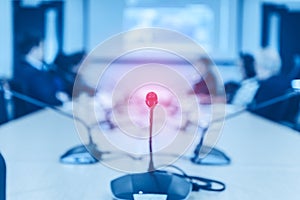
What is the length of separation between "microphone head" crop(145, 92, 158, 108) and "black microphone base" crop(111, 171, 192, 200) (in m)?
0.12

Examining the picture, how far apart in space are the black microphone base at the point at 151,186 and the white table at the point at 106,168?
0.10 ft

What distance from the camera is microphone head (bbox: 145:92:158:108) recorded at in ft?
2.18

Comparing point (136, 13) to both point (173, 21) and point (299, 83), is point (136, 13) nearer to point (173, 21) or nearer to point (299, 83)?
point (173, 21)

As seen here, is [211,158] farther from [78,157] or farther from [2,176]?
[2,176]

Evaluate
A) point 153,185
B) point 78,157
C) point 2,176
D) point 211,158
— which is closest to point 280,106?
point 211,158

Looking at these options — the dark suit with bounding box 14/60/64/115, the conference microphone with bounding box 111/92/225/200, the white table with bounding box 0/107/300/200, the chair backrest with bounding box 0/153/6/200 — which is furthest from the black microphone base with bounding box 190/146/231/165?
the dark suit with bounding box 14/60/64/115

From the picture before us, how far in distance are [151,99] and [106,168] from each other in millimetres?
252

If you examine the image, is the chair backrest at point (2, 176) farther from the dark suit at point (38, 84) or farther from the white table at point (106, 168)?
the dark suit at point (38, 84)

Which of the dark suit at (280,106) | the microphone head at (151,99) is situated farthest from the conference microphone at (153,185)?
the dark suit at (280,106)

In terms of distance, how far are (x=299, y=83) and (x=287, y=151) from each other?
0.17m

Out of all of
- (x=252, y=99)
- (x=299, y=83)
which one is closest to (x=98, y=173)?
(x=252, y=99)

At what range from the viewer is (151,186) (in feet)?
2.21

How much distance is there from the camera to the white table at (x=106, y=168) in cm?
71

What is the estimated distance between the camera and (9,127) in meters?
1.29
